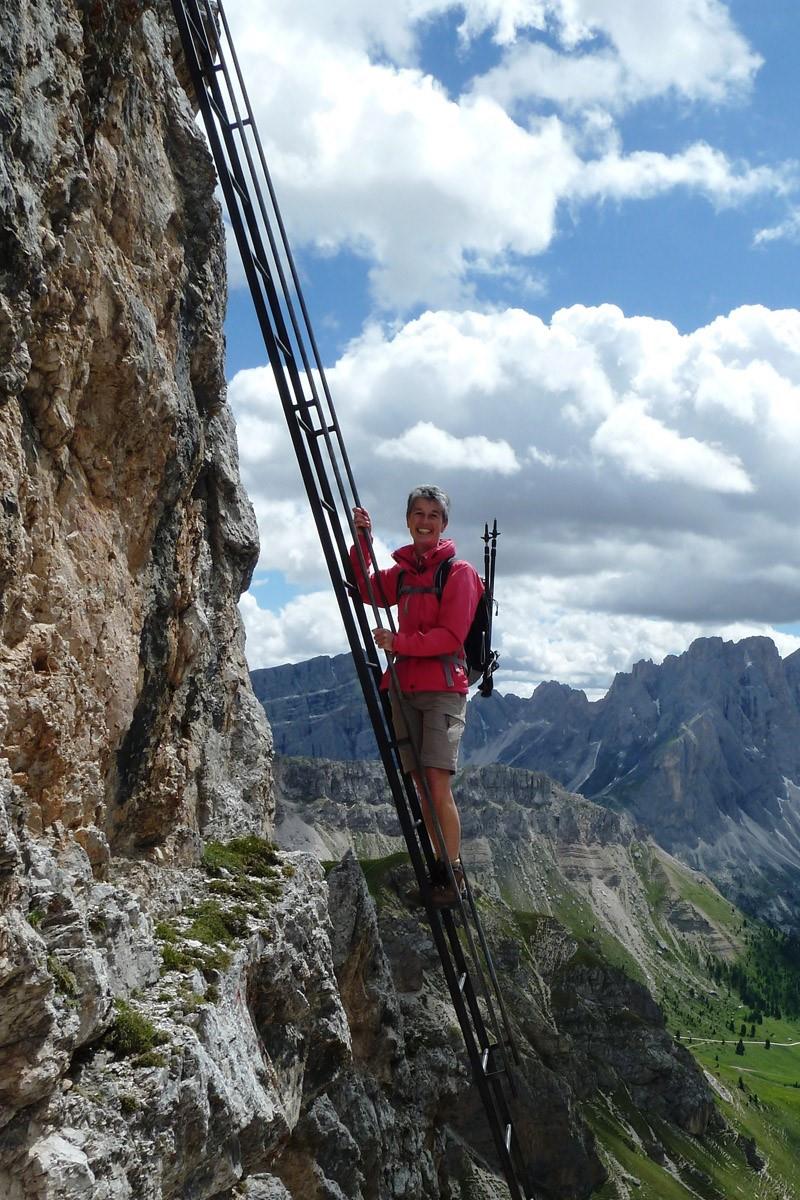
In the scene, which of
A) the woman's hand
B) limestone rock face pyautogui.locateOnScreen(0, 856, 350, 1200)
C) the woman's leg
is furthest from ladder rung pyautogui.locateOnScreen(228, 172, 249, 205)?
limestone rock face pyautogui.locateOnScreen(0, 856, 350, 1200)

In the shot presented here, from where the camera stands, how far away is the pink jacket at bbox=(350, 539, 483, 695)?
477 inches

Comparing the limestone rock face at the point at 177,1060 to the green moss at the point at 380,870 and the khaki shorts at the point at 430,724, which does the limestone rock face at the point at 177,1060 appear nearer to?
the khaki shorts at the point at 430,724

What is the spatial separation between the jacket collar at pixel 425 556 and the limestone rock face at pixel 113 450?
12.4 feet

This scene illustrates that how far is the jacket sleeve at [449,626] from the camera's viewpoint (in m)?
12.1

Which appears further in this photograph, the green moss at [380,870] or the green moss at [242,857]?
the green moss at [380,870]

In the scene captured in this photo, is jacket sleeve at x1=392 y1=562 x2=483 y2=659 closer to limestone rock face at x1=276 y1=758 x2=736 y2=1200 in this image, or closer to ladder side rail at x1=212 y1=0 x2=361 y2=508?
ladder side rail at x1=212 y1=0 x2=361 y2=508

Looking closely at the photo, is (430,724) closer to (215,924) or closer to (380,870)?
(215,924)

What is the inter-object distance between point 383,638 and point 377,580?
3.89 ft

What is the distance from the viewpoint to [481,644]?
43.2 ft

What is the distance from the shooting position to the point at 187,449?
14648 mm

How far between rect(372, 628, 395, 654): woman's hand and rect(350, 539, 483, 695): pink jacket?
0.10 meters

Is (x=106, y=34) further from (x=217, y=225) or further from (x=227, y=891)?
(x=227, y=891)

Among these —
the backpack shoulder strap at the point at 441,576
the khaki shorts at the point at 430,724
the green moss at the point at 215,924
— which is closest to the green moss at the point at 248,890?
the green moss at the point at 215,924

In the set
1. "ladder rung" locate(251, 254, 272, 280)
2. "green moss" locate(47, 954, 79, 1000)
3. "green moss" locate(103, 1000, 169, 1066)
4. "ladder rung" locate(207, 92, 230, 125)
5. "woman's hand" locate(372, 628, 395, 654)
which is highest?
"ladder rung" locate(207, 92, 230, 125)
